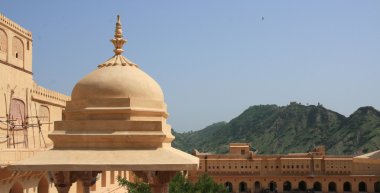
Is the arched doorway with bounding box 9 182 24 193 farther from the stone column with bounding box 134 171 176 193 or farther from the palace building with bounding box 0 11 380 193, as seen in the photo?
the stone column with bounding box 134 171 176 193

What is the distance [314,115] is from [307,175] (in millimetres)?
53118

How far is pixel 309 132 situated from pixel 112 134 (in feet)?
295

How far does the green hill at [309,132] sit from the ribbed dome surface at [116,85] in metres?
70.1

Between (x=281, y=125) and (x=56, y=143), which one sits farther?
(x=281, y=125)

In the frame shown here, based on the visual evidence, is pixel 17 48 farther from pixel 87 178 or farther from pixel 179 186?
pixel 87 178

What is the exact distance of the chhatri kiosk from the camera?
25.2 feet

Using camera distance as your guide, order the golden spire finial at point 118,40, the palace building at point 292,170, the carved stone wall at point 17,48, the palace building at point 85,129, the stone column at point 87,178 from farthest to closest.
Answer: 1. the palace building at point 292,170
2. the carved stone wall at point 17,48
3. the golden spire finial at point 118,40
4. the stone column at point 87,178
5. the palace building at point 85,129

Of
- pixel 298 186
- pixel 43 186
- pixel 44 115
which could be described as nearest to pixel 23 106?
pixel 44 115

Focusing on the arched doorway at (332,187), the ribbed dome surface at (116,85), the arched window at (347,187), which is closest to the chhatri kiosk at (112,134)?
the ribbed dome surface at (116,85)

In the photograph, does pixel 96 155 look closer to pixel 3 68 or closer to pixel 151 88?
pixel 151 88

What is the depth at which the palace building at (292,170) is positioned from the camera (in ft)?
158

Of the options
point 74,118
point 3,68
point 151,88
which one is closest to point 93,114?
point 74,118

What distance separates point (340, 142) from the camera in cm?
8306

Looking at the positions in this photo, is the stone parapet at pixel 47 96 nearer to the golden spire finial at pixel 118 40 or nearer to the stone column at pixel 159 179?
the golden spire finial at pixel 118 40
